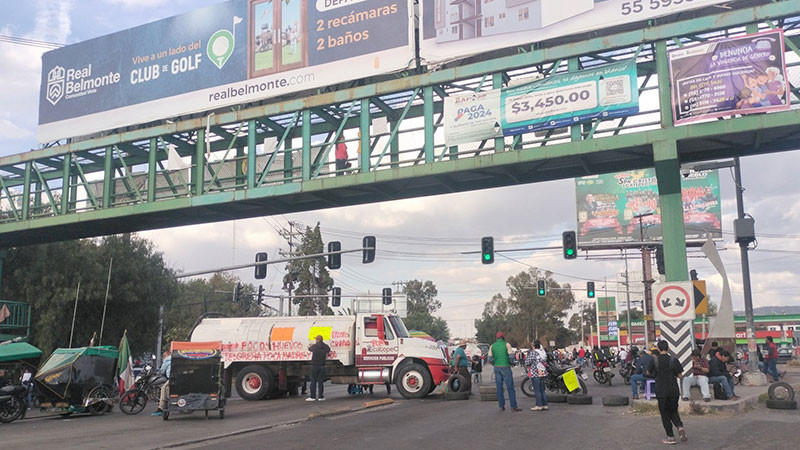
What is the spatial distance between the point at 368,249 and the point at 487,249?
497cm

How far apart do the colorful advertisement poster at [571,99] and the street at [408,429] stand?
7568mm

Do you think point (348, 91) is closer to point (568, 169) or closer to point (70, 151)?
point (568, 169)

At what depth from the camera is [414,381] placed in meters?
20.9

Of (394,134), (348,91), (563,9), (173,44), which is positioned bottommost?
(394,134)

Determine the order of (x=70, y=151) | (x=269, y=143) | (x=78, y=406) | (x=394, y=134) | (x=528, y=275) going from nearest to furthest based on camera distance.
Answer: (x=78, y=406), (x=394, y=134), (x=269, y=143), (x=70, y=151), (x=528, y=275)

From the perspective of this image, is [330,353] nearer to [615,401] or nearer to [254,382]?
[254,382]

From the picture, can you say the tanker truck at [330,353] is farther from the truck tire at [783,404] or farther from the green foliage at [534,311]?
the green foliage at [534,311]

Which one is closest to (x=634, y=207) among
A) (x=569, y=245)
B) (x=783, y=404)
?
(x=569, y=245)

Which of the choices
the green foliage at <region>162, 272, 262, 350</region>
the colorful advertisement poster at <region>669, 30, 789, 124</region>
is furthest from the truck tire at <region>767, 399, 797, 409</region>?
the green foliage at <region>162, 272, 262, 350</region>

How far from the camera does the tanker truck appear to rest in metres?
21.4

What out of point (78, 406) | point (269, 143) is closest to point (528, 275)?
point (269, 143)

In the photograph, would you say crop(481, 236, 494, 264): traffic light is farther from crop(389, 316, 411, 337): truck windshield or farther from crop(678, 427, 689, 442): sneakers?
crop(678, 427, 689, 442): sneakers

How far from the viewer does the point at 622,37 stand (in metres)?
19.0

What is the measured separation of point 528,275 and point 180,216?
80.4m
